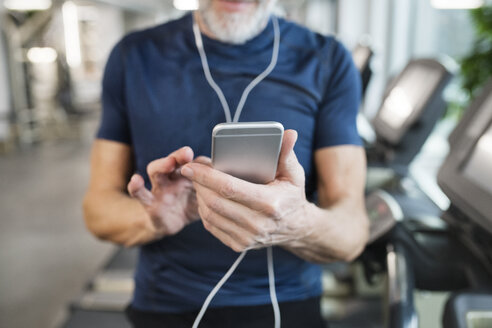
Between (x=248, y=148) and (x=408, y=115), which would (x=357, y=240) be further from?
(x=408, y=115)

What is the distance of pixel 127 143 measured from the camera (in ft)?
3.21

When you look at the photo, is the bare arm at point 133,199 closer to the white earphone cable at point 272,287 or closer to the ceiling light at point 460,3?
the white earphone cable at point 272,287

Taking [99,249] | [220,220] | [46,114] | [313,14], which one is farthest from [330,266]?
[313,14]

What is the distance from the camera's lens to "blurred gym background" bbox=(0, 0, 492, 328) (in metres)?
2.34

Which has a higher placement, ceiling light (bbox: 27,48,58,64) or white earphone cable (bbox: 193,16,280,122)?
white earphone cable (bbox: 193,16,280,122)

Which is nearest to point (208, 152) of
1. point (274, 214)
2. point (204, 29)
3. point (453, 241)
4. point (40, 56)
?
point (274, 214)

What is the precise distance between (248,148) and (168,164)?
0.15 m

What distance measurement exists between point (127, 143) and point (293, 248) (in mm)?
422

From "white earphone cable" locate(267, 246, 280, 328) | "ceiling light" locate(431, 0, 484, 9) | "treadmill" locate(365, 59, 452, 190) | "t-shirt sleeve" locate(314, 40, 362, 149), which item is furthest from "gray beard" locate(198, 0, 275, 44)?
"ceiling light" locate(431, 0, 484, 9)

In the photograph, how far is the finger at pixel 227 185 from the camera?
0.53 metres

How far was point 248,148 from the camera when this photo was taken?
0.50 metres

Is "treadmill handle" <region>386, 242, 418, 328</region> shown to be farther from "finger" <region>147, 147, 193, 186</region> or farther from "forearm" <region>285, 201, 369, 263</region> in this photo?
"finger" <region>147, 147, 193, 186</region>

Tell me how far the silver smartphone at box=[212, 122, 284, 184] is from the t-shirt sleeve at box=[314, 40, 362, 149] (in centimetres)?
37

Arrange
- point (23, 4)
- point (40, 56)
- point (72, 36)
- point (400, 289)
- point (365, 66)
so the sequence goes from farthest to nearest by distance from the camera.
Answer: point (72, 36) → point (40, 56) → point (23, 4) → point (365, 66) → point (400, 289)
